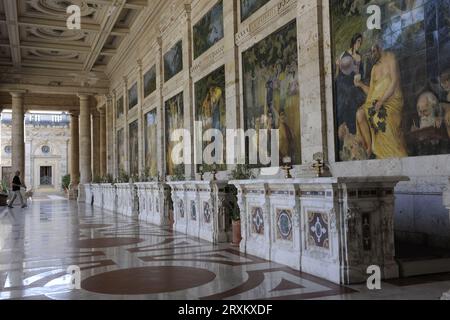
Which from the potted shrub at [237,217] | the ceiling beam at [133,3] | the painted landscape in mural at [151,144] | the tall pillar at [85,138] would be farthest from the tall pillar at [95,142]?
the potted shrub at [237,217]

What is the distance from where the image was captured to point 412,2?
5898mm

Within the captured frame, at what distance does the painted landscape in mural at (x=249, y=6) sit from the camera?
9742 mm

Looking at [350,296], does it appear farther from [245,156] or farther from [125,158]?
[125,158]

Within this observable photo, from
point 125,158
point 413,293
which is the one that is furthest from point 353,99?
point 125,158

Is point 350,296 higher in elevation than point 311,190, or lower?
Result: lower

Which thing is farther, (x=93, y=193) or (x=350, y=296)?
(x=93, y=193)

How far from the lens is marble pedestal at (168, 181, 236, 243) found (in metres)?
8.25

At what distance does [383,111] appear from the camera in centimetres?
642

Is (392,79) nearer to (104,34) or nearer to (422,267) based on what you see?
(422,267)

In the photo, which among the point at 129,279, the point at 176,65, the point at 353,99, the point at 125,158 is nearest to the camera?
the point at 129,279

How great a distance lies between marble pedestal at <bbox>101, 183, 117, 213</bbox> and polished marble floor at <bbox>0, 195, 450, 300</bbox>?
25.4 ft

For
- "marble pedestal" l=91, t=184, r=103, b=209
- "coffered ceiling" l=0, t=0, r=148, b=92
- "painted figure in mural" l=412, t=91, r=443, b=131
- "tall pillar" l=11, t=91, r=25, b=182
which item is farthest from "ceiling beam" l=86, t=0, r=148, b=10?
"painted figure in mural" l=412, t=91, r=443, b=131
